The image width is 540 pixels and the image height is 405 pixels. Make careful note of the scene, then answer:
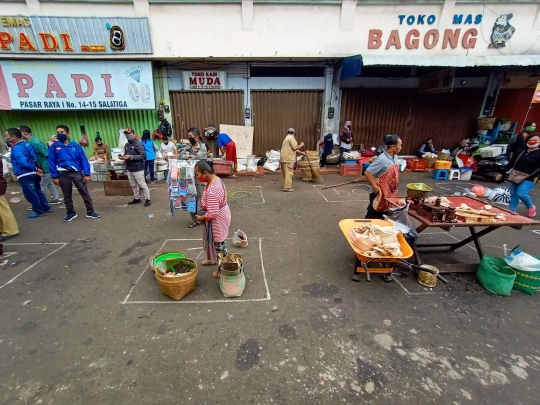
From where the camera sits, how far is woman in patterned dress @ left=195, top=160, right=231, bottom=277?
3725 millimetres

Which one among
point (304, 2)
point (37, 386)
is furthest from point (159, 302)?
point (304, 2)

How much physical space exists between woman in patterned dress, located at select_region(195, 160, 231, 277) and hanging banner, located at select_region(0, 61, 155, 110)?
7617 millimetres

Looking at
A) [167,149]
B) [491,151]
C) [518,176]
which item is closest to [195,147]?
[167,149]

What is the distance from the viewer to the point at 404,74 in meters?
10.8

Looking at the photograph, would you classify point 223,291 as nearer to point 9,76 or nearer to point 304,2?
point 304,2

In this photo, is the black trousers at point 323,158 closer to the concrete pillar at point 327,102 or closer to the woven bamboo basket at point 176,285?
the concrete pillar at point 327,102

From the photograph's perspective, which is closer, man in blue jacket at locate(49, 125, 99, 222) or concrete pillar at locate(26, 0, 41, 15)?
man in blue jacket at locate(49, 125, 99, 222)

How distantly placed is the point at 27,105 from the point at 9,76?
0.96 meters

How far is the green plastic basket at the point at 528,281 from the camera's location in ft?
12.1

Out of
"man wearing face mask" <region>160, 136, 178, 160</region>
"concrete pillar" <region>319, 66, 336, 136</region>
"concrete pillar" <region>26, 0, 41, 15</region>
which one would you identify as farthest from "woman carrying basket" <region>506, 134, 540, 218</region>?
"concrete pillar" <region>26, 0, 41, 15</region>

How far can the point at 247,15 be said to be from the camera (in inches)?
347

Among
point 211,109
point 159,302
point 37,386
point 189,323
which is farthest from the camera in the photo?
point 211,109

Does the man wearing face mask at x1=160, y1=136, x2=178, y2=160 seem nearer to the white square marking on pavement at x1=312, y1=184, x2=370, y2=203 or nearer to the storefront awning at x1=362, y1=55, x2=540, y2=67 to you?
the white square marking on pavement at x1=312, y1=184, x2=370, y2=203

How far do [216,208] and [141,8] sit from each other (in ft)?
28.5
